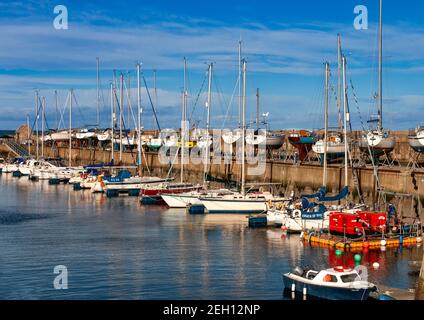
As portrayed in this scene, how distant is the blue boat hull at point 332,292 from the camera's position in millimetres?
32281

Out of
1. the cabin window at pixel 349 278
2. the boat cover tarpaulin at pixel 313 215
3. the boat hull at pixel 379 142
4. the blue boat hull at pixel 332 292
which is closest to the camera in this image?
the blue boat hull at pixel 332 292

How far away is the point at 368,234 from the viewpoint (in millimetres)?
49219

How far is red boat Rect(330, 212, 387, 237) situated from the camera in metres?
48.9

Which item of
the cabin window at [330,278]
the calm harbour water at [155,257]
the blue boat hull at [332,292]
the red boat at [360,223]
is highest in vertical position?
the red boat at [360,223]

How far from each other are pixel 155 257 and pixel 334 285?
16.4m

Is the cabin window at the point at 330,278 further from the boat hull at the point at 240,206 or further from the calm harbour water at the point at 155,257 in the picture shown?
the boat hull at the point at 240,206

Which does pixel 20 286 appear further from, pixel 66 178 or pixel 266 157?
pixel 66 178

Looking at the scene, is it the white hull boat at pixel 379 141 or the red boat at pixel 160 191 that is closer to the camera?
the white hull boat at pixel 379 141

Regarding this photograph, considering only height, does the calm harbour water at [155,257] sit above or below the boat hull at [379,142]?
below

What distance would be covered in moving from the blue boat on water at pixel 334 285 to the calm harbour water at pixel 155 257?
161 centimetres

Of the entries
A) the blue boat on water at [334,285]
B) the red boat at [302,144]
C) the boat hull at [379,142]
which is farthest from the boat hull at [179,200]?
the blue boat on water at [334,285]

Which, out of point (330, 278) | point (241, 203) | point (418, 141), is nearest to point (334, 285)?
point (330, 278)
